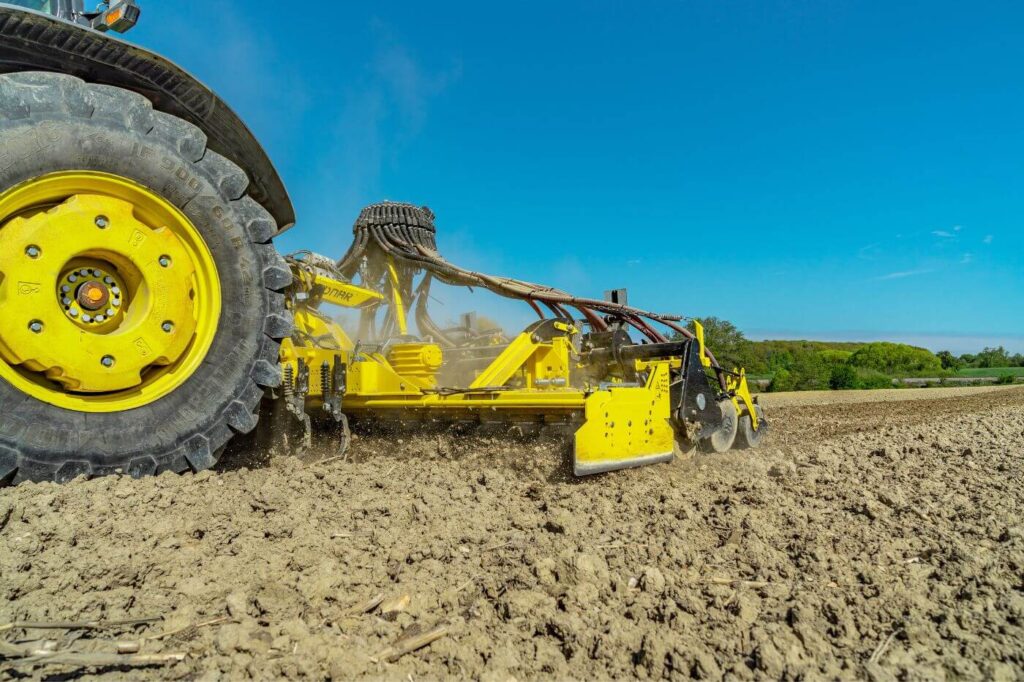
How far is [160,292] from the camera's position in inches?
95.3

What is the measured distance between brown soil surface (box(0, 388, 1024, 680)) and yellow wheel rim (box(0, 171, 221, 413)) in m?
0.38

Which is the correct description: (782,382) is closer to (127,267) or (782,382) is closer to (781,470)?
(781,470)

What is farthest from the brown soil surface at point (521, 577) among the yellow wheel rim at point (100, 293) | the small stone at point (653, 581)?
the yellow wheel rim at point (100, 293)

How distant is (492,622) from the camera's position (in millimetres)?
1778

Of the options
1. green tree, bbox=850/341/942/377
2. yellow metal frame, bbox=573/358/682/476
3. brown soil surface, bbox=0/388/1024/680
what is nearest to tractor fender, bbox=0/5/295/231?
brown soil surface, bbox=0/388/1024/680

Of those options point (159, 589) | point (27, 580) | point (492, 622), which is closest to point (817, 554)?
point (492, 622)

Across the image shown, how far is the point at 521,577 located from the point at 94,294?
5.88 feet

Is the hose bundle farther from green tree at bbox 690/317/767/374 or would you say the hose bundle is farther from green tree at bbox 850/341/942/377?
green tree at bbox 850/341/942/377

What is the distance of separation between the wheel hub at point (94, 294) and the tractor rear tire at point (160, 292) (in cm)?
5

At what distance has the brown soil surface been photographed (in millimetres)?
1579

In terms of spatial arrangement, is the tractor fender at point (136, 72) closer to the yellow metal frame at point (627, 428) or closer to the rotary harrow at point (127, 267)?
the rotary harrow at point (127, 267)

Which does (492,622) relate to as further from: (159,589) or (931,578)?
(931,578)

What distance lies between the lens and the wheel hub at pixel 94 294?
6.91 ft

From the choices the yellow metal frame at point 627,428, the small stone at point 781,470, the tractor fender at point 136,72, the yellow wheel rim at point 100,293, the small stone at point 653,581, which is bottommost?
the small stone at point 653,581
